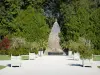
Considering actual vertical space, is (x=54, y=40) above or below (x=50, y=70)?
above

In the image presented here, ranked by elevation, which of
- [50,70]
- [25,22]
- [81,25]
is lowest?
[50,70]

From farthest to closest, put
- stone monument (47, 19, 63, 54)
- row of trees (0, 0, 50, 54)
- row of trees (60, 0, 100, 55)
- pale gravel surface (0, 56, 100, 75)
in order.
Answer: stone monument (47, 19, 63, 54) < row of trees (0, 0, 50, 54) < row of trees (60, 0, 100, 55) < pale gravel surface (0, 56, 100, 75)

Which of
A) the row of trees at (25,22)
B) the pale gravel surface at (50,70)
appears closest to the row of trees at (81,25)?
the row of trees at (25,22)

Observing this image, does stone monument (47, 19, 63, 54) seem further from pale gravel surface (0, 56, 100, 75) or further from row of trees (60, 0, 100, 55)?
Result: pale gravel surface (0, 56, 100, 75)

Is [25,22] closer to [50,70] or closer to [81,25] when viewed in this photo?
[81,25]

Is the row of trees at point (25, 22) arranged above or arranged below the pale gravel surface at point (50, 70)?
above

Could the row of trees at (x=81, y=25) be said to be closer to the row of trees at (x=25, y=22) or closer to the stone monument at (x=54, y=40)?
the stone monument at (x=54, y=40)

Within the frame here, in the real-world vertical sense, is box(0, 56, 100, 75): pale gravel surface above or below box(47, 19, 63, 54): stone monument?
below

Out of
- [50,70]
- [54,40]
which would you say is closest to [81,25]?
[54,40]

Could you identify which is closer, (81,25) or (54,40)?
(81,25)

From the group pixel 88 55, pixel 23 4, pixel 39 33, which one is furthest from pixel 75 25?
pixel 88 55

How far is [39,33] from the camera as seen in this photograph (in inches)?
2233

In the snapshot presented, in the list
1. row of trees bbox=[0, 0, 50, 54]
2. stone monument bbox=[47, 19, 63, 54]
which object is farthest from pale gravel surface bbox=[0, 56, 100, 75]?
stone monument bbox=[47, 19, 63, 54]

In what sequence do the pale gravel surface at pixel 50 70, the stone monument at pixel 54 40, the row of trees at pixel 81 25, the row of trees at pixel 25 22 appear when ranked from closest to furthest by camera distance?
the pale gravel surface at pixel 50 70 → the row of trees at pixel 81 25 → the row of trees at pixel 25 22 → the stone monument at pixel 54 40
